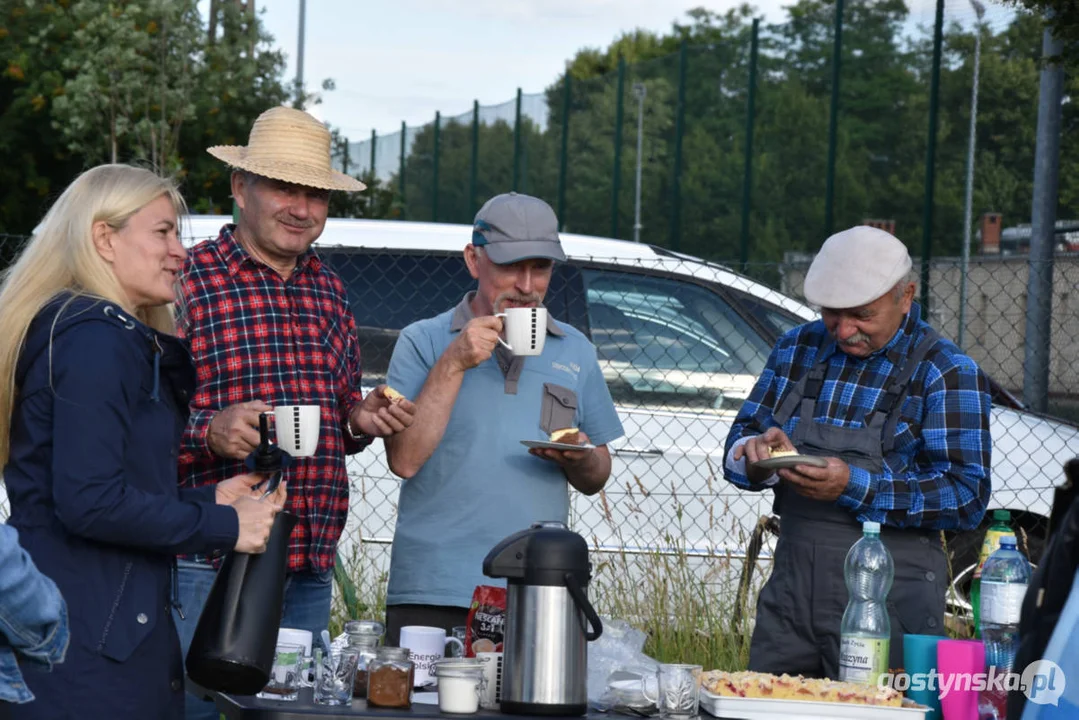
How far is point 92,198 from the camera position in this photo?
3340 mm

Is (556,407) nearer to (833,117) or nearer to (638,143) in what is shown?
(833,117)

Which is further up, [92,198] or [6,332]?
A: [92,198]

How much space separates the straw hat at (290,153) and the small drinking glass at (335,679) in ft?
5.03

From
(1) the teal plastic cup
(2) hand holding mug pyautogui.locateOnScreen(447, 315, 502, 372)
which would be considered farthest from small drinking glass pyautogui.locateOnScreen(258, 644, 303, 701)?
(1) the teal plastic cup

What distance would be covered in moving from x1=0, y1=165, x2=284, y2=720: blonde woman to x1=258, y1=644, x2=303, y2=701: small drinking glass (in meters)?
0.21

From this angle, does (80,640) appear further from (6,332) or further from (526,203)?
(526,203)

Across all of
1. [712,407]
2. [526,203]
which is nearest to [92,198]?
[526,203]

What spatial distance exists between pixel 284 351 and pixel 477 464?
0.63m

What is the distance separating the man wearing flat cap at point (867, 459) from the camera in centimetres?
391

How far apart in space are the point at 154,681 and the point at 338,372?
4.17 ft

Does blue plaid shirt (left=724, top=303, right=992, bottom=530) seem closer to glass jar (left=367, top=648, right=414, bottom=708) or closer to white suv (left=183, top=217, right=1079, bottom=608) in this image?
glass jar (left=367, top=648, right=414, bottom=708)

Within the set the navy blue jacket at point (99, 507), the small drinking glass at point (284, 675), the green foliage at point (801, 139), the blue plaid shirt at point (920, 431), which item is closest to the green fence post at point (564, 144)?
the green foliage at point (801, 139)

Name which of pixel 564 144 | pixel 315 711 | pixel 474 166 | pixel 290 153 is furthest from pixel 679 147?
pixel 315 711

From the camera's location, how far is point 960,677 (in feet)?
10.9
